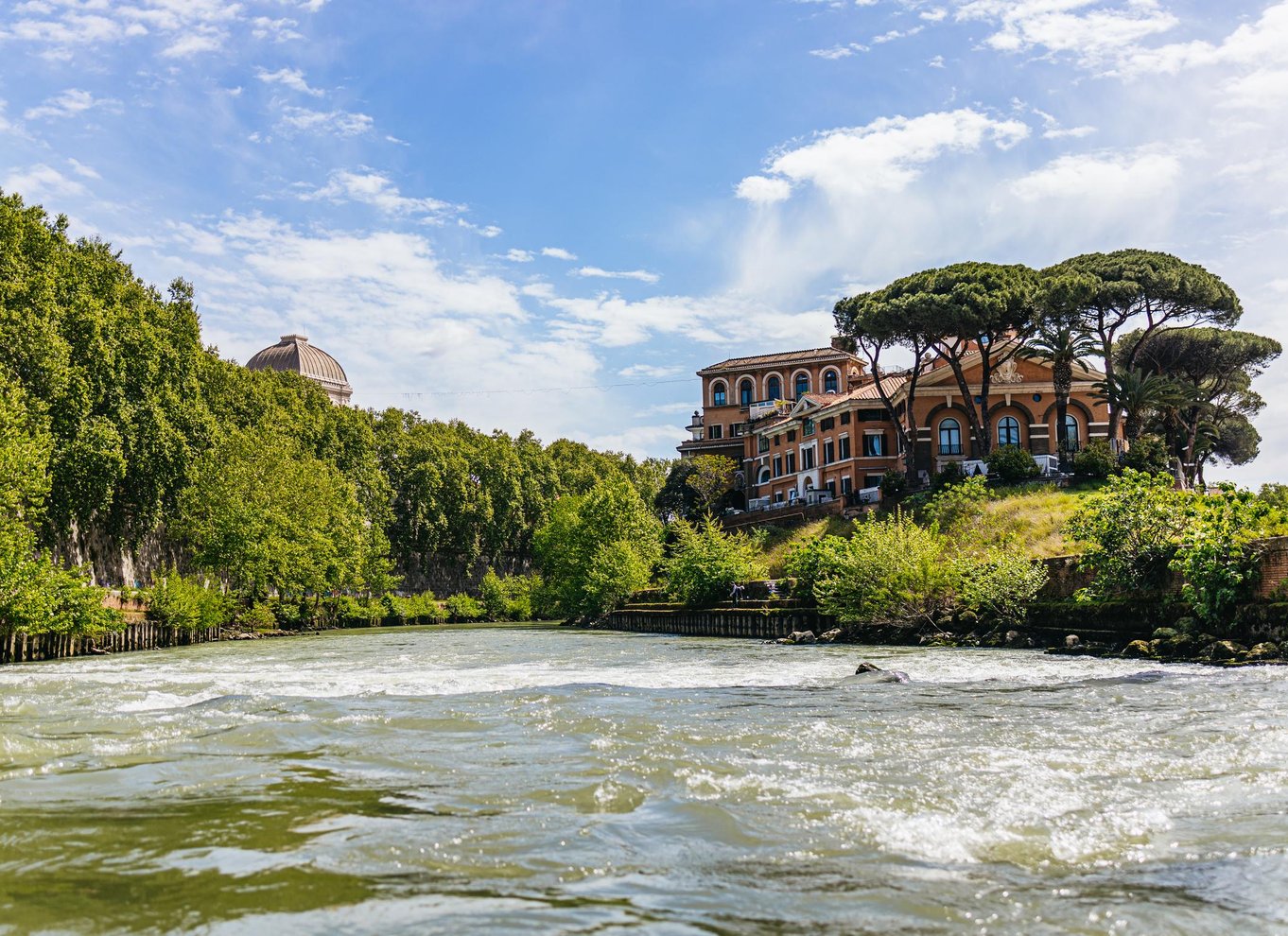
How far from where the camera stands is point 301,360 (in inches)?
3986

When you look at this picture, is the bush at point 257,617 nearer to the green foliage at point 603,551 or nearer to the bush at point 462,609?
the green foliage at point 603,551

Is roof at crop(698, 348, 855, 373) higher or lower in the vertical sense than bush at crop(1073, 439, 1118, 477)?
higher

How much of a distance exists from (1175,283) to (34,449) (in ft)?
162

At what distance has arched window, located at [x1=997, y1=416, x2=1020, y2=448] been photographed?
59.8 meters

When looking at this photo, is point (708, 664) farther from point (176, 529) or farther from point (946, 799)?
point (176, 529)

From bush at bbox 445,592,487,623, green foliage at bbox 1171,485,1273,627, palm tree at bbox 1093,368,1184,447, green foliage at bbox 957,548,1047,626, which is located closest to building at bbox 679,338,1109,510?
palm tree at bbox 1093,368,1184,447

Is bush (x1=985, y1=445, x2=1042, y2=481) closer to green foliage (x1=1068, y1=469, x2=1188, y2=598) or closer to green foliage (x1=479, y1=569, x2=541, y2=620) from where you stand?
green foliage (x1=1068, y1=469, x2=1188, y2=598)

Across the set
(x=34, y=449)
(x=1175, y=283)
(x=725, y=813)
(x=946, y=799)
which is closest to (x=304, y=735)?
(x=725, y=813)

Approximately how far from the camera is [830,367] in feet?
291

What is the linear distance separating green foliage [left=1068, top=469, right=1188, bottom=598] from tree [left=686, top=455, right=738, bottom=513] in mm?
47998

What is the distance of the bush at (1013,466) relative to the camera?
171ft

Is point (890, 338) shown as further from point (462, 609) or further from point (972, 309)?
point (462, 609)

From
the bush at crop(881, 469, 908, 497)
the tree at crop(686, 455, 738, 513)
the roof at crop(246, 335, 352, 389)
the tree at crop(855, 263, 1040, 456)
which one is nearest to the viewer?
the tree at crop(855, 263, 1040, 456)

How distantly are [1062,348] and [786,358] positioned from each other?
38162 millimetres
